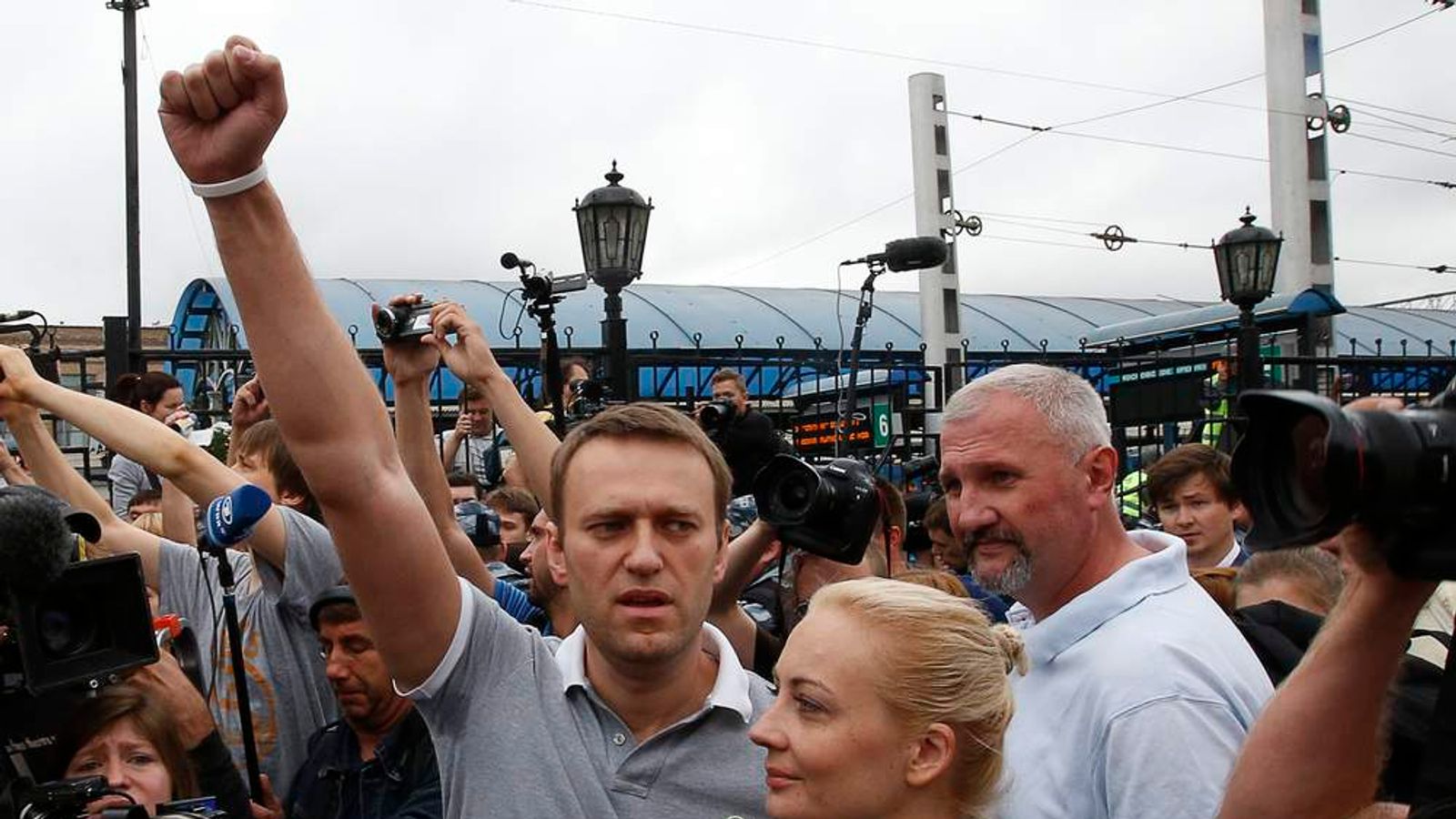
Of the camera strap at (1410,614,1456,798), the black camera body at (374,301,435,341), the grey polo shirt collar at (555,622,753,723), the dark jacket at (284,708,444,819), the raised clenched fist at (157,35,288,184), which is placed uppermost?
the raised clenched fist at (157,35,288,184)

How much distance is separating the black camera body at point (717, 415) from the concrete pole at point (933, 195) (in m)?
8.53

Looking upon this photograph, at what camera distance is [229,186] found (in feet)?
6.49

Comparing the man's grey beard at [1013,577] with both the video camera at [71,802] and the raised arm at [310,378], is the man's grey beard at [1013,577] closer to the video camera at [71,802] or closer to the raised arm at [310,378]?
the raised arm at [310,378]

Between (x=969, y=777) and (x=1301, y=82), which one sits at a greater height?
(x=1301, y=82)

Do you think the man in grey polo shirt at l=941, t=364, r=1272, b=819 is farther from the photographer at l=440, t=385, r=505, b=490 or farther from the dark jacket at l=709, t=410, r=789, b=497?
the photographer at l=440, t=385, r=505, b=490

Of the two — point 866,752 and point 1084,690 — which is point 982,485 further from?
point 866,752

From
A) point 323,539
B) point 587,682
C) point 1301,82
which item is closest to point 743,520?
point 323,539

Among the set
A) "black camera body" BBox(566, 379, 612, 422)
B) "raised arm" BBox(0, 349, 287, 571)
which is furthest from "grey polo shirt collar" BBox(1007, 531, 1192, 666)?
"black camera body" BBox(566, 379, 612, 422)

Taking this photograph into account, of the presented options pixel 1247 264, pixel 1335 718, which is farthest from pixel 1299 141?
pixel 1335 718

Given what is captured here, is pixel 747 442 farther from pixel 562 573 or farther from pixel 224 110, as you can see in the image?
pixel 224 110

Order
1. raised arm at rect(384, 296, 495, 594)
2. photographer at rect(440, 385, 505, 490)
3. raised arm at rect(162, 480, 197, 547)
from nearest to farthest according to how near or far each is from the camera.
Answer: raised arm at rect(384, 296, 495, 594), raised arm at rect(162, 480, 197, 547), photographer at rect(440, 385, 505, 490)

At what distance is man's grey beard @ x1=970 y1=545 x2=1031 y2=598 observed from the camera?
2717 millimetres

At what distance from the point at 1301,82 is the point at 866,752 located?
29.7 feet

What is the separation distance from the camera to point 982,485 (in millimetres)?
2781
